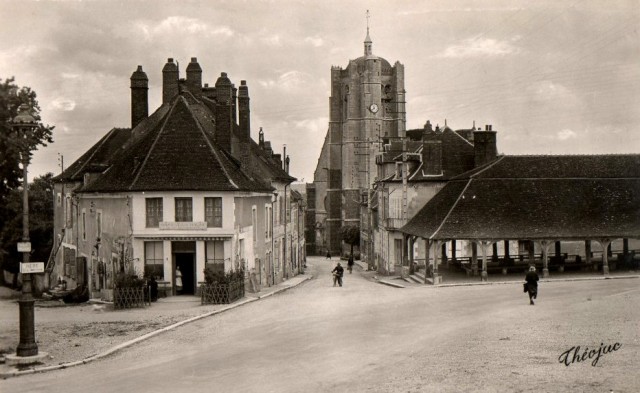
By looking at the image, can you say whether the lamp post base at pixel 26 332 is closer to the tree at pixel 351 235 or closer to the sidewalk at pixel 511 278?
the sidewalk at pixel 511 278

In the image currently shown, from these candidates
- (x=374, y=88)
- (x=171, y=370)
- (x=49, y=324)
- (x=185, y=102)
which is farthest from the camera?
(x=374, y=88)

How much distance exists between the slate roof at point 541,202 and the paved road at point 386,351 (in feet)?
31.4

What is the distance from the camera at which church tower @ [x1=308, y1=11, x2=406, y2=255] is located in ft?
323

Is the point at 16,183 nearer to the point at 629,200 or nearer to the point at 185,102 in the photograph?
the point at 185,102

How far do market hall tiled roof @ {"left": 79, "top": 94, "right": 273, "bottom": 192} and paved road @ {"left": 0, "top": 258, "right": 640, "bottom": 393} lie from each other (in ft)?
26.0

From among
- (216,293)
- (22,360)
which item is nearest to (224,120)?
(216,293)

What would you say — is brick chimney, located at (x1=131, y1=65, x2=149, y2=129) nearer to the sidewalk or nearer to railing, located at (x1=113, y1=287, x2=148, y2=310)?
railing, located at (x1=113, y1=287, x2=148, y2=310)

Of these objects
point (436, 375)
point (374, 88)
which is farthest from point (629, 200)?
point (374, 88)

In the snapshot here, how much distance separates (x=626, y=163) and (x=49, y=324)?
2938cm

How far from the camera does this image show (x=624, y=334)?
1777 centimetres

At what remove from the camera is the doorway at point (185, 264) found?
31.2m

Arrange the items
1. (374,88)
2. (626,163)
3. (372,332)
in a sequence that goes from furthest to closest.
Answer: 1. (374,88)
2. (626,163)
3. (372,332)

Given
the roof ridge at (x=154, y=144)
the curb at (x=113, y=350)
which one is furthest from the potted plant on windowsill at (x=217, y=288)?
the roof ridge at (x=154, y=144)

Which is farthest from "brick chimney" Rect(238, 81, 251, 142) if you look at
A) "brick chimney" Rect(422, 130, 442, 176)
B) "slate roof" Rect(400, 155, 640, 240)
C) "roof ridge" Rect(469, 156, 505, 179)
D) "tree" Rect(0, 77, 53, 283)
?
"tree" Rect(0, 77, 53, 283)
